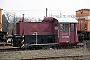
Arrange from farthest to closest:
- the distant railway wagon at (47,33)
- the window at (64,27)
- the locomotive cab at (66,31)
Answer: the window at (64,27) < the locomotive cab at (66,31) < the distant railway wagon at (47,33)

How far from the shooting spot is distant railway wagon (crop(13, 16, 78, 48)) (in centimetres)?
1560

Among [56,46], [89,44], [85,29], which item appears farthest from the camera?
[85,29]

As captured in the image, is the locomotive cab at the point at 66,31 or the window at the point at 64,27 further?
the window at the point at 64,27

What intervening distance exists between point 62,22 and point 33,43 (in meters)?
2.96

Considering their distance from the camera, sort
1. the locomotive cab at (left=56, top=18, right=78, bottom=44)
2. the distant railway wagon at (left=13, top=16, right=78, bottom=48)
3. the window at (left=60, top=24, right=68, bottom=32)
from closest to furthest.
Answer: the distant railway wagon at (left=13, top=16, right=78, bottom=48) → the locomotive cab at (left=56, top=18, right=78, bottom=44) → the window at (left=60, top=24, right=68, bottom=32)

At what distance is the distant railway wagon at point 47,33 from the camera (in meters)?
15.6

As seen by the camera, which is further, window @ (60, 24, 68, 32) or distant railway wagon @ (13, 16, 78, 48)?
window @ (60, 24, 68, 32)

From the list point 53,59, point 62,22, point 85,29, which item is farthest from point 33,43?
point 85,29

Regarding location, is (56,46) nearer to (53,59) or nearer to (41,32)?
(41,32)

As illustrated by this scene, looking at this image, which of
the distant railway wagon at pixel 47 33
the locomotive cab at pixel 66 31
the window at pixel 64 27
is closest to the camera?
the distant railway wagon at pixel 47 33

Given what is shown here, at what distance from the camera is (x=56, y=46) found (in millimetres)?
16156

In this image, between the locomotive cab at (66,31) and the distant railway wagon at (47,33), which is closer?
the distant railway wagon at (47,33)

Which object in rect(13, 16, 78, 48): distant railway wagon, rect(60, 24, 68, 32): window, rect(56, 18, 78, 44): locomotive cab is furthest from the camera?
rect(60, 24, 68, 32): window

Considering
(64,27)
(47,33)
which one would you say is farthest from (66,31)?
(47,33)
